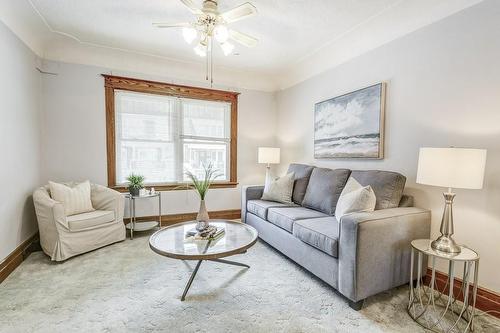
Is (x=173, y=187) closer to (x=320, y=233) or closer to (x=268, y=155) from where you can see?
(x=268, y=155)

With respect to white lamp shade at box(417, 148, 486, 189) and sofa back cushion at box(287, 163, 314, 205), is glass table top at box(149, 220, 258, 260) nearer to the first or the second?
sofa back cushion at box(287, 163, 314, 205)

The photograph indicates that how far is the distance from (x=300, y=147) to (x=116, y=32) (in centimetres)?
294

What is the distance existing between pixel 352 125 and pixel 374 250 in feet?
5.42

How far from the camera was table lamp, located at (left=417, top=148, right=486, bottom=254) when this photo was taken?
1.59 metres

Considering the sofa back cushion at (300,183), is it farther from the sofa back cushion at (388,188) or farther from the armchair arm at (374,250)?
the armchair arm at (374,250)

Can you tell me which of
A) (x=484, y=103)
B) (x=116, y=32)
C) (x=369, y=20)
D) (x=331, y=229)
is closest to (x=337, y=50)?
(x=369, y=20)

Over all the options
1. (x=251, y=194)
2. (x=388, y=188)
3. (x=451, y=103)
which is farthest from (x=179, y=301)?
(x=451, y=103)

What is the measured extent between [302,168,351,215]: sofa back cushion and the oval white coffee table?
945 millimetres

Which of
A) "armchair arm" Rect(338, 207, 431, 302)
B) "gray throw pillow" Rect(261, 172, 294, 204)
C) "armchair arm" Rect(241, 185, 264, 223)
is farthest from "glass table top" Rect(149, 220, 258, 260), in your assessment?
"armchair arm" Rect(241, 185, 264, 223)

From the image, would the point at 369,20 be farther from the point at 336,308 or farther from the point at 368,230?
the point at 336,308

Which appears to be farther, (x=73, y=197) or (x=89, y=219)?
(x=73, y=197)

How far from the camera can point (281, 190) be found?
3297mm

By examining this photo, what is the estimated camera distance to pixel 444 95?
214 centimetres

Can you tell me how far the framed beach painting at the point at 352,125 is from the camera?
270 centimetres
